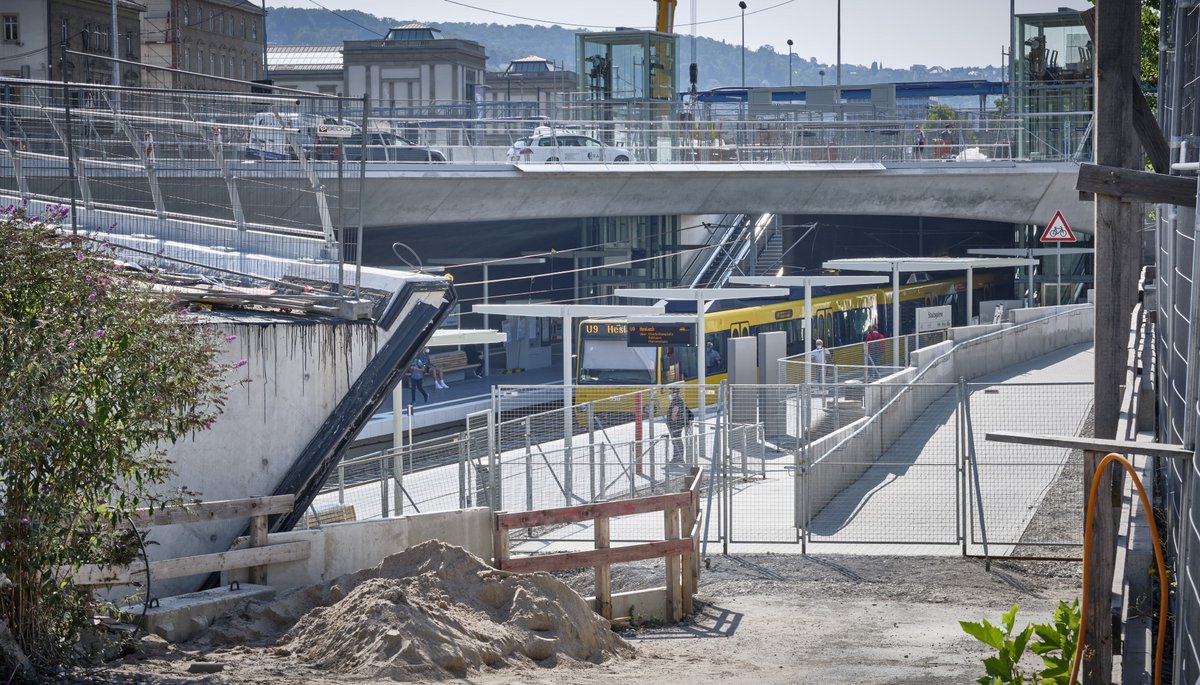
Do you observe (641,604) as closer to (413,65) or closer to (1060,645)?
(1060,645)

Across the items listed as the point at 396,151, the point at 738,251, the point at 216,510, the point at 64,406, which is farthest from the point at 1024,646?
the point at 738,251

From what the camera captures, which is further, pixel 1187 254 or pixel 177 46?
pixel 177 46

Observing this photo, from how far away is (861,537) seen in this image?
15.8 meters

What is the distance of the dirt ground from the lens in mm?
8531

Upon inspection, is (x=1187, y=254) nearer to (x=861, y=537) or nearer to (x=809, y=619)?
(x=809, y=619)

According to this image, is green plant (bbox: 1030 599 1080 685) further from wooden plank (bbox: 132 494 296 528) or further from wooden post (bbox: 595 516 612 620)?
wooden plank (bbox: 132 494 296 528)

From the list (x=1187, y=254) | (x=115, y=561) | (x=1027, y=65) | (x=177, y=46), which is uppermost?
(x=177, y=46)

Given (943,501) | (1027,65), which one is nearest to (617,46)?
(1027,65)

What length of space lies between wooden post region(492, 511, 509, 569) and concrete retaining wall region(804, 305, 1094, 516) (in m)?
5.13

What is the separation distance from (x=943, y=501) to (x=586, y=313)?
10.3 metres

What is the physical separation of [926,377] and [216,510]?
19.3 m

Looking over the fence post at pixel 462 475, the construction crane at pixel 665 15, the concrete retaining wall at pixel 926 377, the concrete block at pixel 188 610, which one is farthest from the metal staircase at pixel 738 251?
the concrete block at pixel 188 610

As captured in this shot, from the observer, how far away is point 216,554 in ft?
31.5

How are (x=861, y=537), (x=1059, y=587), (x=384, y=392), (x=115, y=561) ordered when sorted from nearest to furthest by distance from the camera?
(x=115, y=561) < (x=384, y=392) < (x=1059, y=587) < (x=861, y=537)
